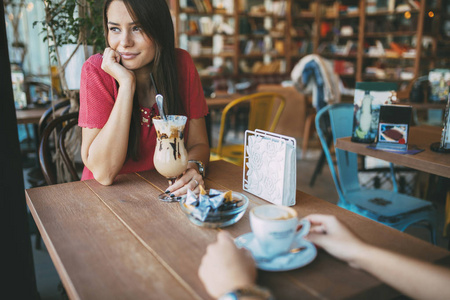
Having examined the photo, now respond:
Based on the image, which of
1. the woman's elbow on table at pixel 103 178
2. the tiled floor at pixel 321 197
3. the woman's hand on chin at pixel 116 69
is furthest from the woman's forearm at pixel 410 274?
the tiled floor at pixel 321 197

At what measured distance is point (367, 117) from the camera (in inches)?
66.7

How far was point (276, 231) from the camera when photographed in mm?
707

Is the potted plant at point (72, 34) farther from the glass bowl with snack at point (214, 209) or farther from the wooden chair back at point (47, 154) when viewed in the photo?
the glass bowl with snack at point (214, 209)

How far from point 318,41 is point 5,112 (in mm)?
6923

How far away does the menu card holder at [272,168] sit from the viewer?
3.28 ft

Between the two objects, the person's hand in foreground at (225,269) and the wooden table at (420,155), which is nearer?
the person's hand in foreground at (225,269)

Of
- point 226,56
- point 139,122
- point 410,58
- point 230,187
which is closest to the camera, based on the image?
point 230,187

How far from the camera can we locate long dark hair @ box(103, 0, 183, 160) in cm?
130

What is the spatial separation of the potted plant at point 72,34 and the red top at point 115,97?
0.72m

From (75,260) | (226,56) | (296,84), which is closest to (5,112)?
(75,260)

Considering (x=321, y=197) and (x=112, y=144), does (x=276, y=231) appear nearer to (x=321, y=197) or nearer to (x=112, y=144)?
(x=112, y=144)

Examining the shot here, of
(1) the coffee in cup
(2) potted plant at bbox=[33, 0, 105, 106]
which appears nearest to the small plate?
(1) the coffee in cup

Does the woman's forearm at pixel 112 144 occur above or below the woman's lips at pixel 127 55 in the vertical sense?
below

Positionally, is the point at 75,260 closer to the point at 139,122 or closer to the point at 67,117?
the point at 139,122
